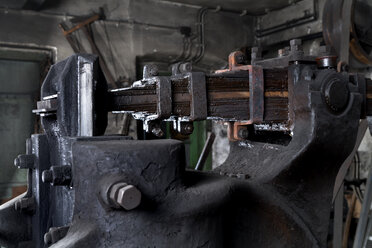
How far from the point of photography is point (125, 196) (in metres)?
0.73

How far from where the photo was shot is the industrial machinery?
2.64 feet

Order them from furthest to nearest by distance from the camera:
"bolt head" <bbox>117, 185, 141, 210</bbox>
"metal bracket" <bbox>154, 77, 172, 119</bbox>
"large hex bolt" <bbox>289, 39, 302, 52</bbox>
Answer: "large hex bolt" <bbox>289, 39, 302, 52</bbox>, "metal bracket" <bbox>154, 77, 172, 119</bbox>, "bolt head" <bbox>117, 185, 141, 210</bbox>

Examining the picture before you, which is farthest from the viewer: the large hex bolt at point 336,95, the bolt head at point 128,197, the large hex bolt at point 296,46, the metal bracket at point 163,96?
the large hex bolt at point 296,46

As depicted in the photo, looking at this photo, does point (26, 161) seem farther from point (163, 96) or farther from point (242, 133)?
point (242, 133)

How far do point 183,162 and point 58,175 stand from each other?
28 centimetres

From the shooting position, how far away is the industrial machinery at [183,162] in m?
0.80

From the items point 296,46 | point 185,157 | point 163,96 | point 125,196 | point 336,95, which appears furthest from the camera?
point 296,46

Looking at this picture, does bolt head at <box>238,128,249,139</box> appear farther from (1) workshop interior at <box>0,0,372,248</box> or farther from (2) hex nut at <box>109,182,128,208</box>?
(2) hex nut at <box>109,182,128,208</box>

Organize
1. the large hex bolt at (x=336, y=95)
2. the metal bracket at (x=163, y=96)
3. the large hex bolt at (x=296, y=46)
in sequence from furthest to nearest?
the large hex bolt at (x=296, y=46)
the large hex bolt at (x=336, y=95)
the metal bracket at (x=163, y=96)

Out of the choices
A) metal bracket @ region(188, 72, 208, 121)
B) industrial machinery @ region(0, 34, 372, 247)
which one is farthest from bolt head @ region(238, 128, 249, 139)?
metal bracket @ region(188, 72, 208, 121)

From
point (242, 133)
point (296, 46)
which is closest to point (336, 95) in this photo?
point (296, 46)

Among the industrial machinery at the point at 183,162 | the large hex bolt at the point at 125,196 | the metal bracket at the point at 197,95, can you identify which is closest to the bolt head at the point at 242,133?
the industrial machinery at the point at 183,162

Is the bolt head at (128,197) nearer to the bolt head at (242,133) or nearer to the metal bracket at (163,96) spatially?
the metal bracket at (163,96)

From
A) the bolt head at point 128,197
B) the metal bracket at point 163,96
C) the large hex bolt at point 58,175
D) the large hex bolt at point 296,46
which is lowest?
the bolt head at point 128,197
